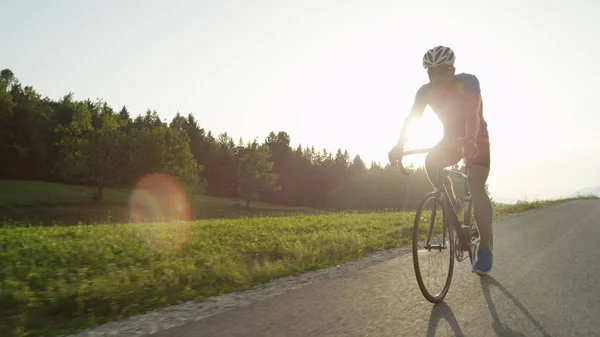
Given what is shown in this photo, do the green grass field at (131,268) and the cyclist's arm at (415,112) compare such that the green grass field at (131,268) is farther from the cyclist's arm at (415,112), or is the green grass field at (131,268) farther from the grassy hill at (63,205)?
the grassy hill at (63,205)

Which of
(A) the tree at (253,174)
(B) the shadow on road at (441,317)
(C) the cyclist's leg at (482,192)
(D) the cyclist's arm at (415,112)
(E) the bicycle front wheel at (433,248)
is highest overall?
(A) the tree at (253,174)

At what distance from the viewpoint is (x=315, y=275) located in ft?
17.6

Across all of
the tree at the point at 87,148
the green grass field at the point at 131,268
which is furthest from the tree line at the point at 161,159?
the green grass field at the point at 131,268

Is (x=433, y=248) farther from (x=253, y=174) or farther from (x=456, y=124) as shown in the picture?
(x=253, y=174)

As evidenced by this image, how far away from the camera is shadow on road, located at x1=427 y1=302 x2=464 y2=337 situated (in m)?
3.10

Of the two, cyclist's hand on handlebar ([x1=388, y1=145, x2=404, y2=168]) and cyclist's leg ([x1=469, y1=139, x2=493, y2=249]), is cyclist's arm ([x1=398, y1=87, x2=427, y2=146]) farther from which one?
cyclist's leg ([x1=469, y1=139, x2=493, y2=249])

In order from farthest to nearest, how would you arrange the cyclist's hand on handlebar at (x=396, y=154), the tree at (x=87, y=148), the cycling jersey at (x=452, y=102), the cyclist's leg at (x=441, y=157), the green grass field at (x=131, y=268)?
the tree at (x=87, y=148) → the cyclist's hand on handlebar at (x=396, y=154) → the cycling jersey at (x=452, y=102) → the cyclist's leg at (x=441, y=157) → the green grass field at (x=131, y=268)

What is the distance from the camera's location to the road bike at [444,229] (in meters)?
3.82

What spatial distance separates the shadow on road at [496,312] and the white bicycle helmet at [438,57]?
2.23 meters

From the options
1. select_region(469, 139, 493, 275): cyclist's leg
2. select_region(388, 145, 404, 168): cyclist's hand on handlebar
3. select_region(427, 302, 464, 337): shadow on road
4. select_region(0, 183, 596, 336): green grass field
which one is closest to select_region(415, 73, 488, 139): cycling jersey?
select_region(469, 139, 493, 275): cyclist's leg

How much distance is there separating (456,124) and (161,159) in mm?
49324

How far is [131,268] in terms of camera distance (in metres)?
5.83

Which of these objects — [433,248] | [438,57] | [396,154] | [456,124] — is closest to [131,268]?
[396,154]

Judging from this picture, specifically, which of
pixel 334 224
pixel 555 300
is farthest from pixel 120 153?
pixel 555 300
